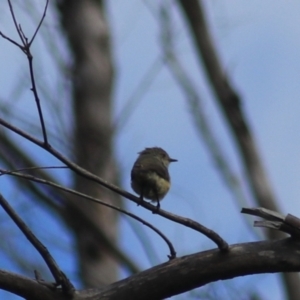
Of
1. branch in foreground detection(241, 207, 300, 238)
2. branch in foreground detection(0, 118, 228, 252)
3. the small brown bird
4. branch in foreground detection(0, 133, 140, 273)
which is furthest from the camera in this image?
branch in foreground detection(0, 133, 140, 273)

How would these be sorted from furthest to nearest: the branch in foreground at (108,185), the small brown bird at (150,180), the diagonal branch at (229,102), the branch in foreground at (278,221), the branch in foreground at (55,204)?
1. the branch in foreground at (55,204)
2. the diagonal branch at (229,102)
3. the small brown bird at (150,180)
4. the branch in foreground at (278,221)
5. the branch in foreground at (108,185)

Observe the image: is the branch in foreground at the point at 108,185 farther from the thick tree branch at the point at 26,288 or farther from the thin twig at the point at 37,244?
the thick tree branch at the point at 26,288

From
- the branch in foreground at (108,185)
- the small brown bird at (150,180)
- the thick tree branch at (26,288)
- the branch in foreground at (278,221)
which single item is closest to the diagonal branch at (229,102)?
the small brown bird at (150,180)

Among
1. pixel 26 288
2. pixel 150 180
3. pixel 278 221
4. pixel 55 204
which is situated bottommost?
pixel 26 288

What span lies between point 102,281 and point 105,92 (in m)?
1.80

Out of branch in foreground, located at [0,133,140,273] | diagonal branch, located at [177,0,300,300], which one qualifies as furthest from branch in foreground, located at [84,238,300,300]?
branch in foreground, located at [0,133,140,273]

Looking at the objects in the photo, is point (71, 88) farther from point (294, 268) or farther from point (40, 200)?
point (294, 268)

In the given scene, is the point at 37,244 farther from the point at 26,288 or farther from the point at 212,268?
the point at 212,268

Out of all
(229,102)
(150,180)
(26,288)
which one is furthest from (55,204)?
(26,288)

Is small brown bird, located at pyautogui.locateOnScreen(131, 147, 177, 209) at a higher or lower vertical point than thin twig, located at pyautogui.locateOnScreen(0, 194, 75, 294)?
Result: higher

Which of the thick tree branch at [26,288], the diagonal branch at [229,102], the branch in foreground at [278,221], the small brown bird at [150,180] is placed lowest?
the thick tree branch at [26,288]

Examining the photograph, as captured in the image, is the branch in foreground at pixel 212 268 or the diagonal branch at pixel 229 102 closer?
the branch in foreground at pixel 212 268

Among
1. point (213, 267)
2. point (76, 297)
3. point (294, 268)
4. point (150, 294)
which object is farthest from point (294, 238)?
point (76, 297)

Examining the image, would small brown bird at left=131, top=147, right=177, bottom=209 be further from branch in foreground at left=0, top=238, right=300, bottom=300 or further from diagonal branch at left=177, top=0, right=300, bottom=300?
diagonal branch at left=177, top=0, right=300, bottom=300
